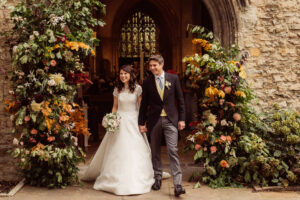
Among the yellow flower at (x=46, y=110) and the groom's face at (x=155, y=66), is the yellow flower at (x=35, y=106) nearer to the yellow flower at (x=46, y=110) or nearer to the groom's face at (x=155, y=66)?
the yellow flower at (x=46, y=110)

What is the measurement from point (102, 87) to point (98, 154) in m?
5.99

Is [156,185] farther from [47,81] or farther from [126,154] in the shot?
[47,81]

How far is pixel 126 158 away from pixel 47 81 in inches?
56.5

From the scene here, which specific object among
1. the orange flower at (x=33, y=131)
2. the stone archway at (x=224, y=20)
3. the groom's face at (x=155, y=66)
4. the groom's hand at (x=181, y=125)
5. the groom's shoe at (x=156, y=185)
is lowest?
the groom's shoe at (x=156, y=185)

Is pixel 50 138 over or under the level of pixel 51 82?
under

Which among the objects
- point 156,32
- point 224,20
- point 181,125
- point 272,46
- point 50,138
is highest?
point 156,32

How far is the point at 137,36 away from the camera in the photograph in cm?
1894

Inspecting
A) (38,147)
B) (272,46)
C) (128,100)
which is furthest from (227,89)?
(38,147)

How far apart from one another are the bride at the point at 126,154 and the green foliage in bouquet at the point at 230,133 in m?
0.73

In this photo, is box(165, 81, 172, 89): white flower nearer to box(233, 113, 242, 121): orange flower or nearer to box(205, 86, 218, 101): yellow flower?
box(205, 86, 218, 101): yellow flower

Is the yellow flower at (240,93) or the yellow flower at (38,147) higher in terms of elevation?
the yellow flower at (240,93)

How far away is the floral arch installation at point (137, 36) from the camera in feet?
61.7

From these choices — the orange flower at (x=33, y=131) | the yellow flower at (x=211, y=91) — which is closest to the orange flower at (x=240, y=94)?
the yellow flower at (x=211, y=91)

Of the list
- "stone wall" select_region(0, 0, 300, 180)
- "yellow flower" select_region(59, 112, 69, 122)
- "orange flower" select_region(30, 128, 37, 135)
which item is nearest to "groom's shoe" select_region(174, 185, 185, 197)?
"yellow flower" select_region(59, 112, 69, 122)
